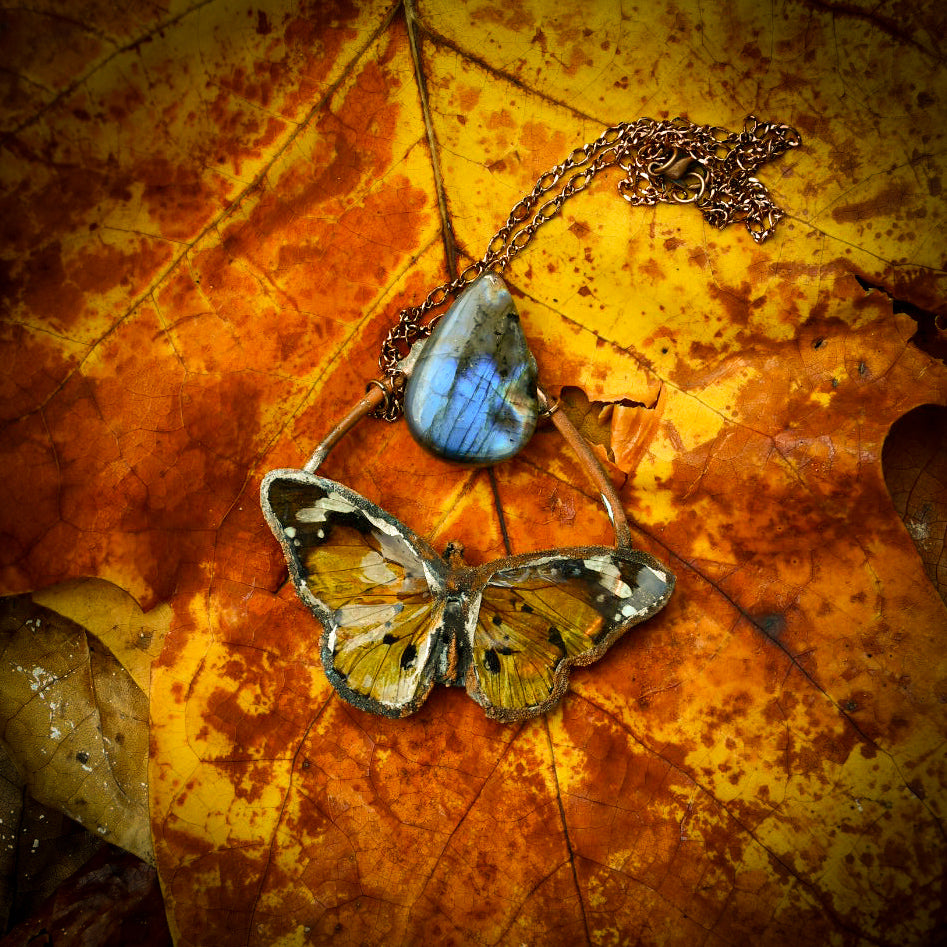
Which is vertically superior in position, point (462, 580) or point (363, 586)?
point (462, 580)

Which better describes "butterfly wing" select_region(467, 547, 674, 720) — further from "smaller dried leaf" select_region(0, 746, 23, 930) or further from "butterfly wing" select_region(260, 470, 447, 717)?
"smaller dried leaf" select_region(0, 746, 23, 930)

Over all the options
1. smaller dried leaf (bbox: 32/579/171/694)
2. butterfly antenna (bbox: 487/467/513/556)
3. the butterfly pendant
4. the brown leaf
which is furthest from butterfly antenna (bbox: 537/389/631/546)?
smaller dried leaf (bbox: 32/579/171/694)

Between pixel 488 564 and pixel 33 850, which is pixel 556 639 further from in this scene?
pixel 33 850

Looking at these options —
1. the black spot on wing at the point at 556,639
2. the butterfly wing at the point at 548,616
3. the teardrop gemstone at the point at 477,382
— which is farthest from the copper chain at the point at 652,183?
the black spot on wing at the point at 556,639

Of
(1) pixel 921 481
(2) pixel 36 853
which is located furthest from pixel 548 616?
(2) pixel 36 853

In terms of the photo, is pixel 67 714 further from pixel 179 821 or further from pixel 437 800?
pixel 437 800

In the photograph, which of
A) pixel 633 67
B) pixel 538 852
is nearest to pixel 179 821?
pixel 538 852

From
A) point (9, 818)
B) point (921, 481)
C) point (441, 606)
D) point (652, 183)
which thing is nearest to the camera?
point (441, 606)
